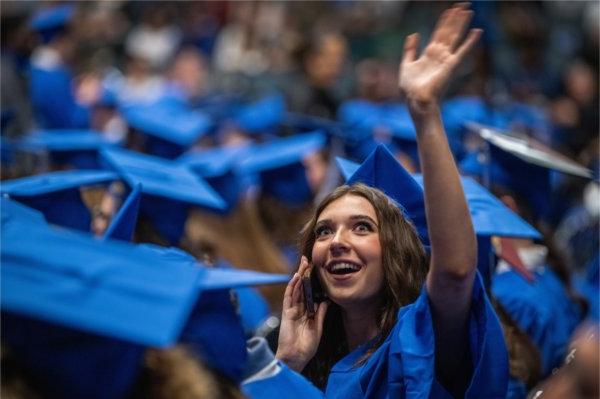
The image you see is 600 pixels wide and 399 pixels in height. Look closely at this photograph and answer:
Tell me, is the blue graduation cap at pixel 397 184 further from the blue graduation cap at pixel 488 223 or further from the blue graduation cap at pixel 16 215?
the blue graduation cap at pixel 16 215

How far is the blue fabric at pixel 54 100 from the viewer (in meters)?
6.92

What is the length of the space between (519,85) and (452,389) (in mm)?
6979

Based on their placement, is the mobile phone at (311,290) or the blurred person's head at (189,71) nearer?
the mobile phone at (311,290)

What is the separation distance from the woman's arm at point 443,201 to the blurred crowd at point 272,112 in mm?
257

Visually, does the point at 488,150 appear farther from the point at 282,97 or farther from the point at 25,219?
the point at 282,97

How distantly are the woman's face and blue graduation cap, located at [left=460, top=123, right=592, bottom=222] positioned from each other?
1.22 meters

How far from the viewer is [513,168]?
4.12 m

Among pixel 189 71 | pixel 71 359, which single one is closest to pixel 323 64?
pixel 189 71

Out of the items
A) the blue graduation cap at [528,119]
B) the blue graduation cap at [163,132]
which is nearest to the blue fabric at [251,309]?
the blue graduation cap at [163,132]

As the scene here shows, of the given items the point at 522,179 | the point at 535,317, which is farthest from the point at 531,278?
the point at 522,179

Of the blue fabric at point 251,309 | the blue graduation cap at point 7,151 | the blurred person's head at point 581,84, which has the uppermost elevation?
the blue fabric at point 251,309

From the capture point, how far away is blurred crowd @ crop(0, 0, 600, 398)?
13.8 ft

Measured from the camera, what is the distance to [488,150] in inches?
160

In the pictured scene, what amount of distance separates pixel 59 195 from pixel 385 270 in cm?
153
